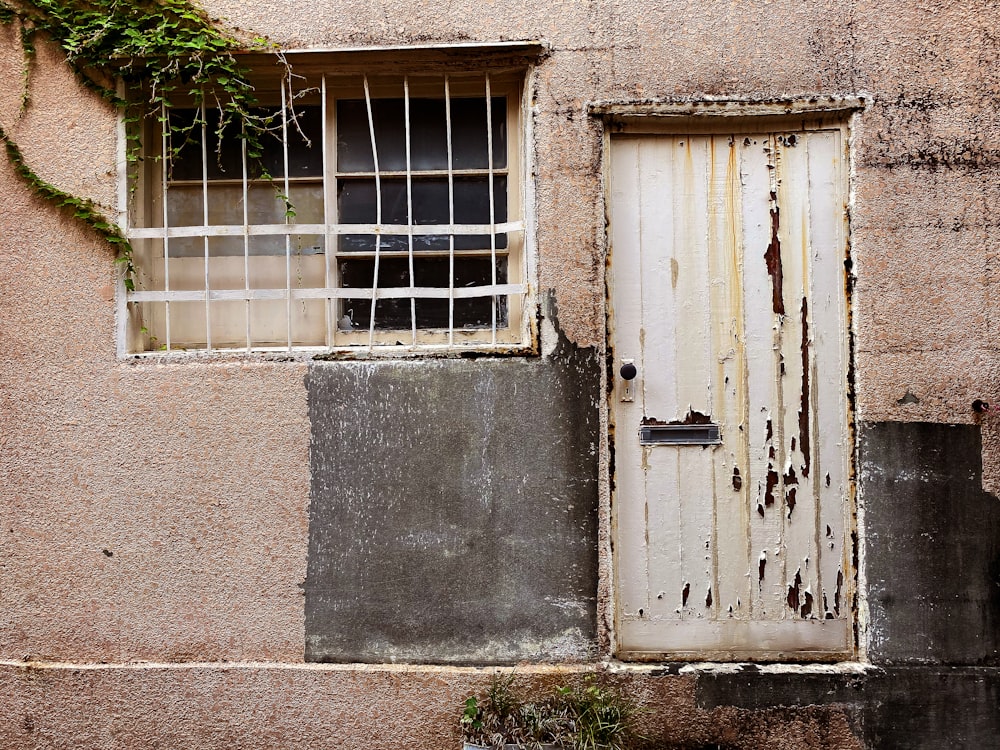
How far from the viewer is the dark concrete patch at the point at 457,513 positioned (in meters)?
3.00

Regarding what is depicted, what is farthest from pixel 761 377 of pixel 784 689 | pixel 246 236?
pixel 246 236

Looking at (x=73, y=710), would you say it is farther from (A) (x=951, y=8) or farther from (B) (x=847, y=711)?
(A) (x=951, y=8)

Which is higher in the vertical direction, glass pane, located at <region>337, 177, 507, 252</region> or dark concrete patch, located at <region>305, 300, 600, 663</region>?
glass pane, located at <region>337, 177, 507, 252</region>

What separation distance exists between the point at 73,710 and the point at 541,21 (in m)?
3.86

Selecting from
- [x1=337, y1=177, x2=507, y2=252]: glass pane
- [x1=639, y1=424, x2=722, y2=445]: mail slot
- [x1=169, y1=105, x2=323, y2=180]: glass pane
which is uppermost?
[x1=169, y1=105, x2=323, y2=180]: glass pane

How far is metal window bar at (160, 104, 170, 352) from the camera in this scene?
3.15 m

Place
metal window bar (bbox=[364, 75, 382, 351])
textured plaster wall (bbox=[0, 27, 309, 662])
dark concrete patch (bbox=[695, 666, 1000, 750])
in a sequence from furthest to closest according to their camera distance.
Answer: metal window bar (bbox=[364, 75, 382, 351]) < textured plaster wall (bbox=[0, 27, 309, 662]) < dark concrete patch (bbox=[695, 666, 1000, 750])

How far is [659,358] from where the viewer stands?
122 inches

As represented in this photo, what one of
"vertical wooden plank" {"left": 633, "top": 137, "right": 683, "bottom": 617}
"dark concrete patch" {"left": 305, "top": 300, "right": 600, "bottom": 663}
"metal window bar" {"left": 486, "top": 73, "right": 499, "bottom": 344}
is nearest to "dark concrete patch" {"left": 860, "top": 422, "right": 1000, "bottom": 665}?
"vertical wooden plank" {"left": 633, "top": 137, "right": 683, "bottom": 617}

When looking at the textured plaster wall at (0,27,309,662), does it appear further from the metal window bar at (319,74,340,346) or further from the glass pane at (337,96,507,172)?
the glass pane at (337,96,507,172)

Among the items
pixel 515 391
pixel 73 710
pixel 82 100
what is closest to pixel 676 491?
pixel 515 391

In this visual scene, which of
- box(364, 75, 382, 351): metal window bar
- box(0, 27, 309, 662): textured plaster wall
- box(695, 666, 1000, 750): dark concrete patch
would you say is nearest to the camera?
box(695, 666, 1000, 750): dark concrete patch

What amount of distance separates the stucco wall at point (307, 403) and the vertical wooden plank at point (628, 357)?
0.40 ft

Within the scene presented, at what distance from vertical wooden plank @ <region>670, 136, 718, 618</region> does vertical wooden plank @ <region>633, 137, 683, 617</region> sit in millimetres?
29
